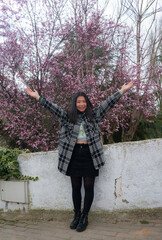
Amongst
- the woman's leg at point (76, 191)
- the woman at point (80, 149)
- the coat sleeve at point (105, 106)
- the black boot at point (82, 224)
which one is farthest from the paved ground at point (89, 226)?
the coat sleeve at point (105, 106)

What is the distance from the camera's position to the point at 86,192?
2734mm

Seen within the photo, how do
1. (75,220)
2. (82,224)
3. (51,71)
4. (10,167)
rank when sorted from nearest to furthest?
1. (82,224)
2. (75,220)
3. (10,167)
4. (51,71)

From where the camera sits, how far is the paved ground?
2449mm

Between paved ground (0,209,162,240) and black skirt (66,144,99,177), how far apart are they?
0.62 meters

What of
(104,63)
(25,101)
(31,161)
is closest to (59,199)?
(31,161)

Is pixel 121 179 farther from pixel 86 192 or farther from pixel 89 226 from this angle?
pixel 89 226

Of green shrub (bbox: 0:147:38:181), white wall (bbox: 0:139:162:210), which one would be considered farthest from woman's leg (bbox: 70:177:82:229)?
green shrub (bbox: 0:147:38:181)

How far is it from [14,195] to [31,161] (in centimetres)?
54

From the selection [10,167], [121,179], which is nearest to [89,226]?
[121,179]

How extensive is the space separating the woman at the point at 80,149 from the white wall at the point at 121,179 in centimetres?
24

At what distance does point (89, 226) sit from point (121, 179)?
66cm

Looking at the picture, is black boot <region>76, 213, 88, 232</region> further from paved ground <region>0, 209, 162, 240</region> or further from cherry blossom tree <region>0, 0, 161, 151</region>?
cherry blossom tree <region>0, 0, 161, 151</region>

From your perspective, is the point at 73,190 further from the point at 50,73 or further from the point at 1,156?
the point at 50,73

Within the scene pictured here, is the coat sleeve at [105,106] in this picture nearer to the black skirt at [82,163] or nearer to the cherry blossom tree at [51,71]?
the black skirt at [82,163]
